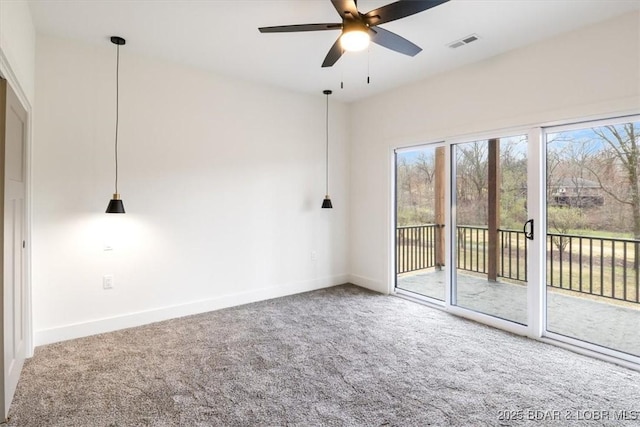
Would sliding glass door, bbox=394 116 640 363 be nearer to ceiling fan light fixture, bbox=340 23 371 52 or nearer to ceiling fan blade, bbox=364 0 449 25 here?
ceiling fan blade, bbox=364 0 449 25

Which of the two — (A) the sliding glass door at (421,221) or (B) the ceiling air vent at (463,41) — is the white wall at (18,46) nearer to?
(B) the ceiling air vent at (463,41)

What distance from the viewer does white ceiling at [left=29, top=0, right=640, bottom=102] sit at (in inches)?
99.9

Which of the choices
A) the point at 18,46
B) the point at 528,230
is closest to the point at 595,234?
the point at 528,230

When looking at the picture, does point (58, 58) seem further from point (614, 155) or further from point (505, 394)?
point (614, 155)

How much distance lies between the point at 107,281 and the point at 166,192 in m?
1.02

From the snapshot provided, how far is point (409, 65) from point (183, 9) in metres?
2.25

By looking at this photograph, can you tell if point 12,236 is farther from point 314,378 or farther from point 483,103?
point 483,103

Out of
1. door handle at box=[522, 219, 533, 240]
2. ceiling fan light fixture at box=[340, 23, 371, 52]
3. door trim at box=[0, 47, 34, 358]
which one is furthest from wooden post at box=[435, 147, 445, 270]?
door trim at box=[0, 47, 34, 358]

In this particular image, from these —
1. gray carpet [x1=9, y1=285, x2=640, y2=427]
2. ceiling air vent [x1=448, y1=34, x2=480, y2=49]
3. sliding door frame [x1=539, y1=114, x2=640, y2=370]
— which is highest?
ceiling air vent [x1=448, y1=34, x2=480, y2=49]

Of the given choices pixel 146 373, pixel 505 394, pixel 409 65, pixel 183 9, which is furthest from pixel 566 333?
pixel 183 9

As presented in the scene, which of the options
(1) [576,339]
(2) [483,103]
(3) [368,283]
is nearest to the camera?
(1) [576,339]

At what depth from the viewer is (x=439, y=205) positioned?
421 cm

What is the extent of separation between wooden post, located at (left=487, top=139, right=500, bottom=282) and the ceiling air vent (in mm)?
1007

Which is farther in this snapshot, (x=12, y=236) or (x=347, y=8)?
(x=12, y=236)
